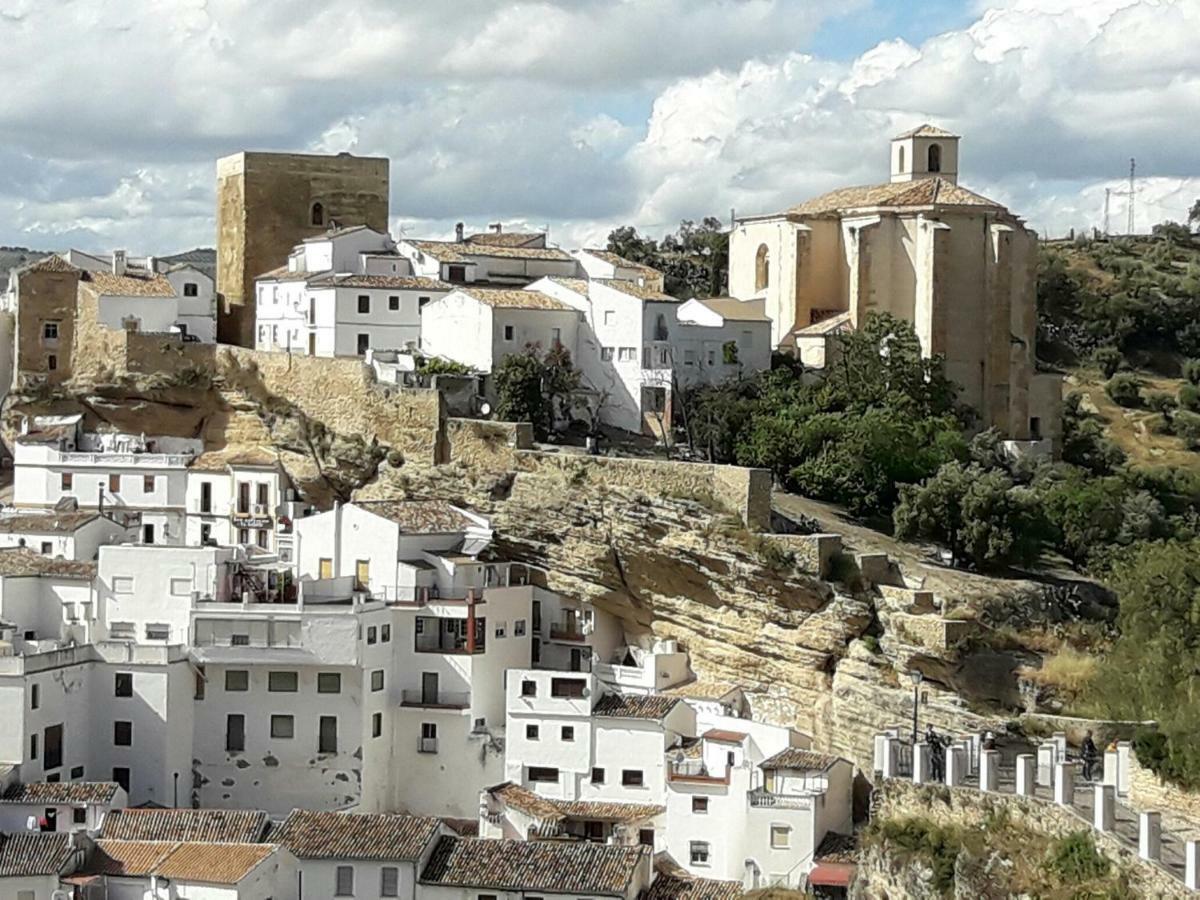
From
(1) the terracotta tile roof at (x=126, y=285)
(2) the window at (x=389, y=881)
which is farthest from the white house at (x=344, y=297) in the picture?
(2) the window at (x=389, y=881)

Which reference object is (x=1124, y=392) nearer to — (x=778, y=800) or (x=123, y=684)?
(x=778, y=800)

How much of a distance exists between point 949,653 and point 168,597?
1446 centimetres

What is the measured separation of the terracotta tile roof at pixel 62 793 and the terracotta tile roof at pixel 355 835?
295 cm

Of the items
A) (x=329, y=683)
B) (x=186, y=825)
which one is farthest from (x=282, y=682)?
(x=186, y=825)

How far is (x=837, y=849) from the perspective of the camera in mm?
33406

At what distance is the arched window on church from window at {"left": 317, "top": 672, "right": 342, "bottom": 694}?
1598 centimetres

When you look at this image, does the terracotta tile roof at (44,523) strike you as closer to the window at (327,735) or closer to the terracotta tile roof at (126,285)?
the terracotta tile roof at (126,285)

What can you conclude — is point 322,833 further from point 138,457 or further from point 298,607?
point 138,457

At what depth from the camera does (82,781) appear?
3700 cm

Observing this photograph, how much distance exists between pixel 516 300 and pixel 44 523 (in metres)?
10.5

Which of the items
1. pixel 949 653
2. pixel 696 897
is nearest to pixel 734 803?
pixel 696 897

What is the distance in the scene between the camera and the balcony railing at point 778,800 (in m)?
33.5

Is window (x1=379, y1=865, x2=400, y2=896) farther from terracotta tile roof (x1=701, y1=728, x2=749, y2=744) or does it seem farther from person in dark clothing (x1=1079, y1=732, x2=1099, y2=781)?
person in dark clothing (x1=1079, y1=732, x2=1099, y2=781)

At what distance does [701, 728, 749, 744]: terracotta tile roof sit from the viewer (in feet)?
116
